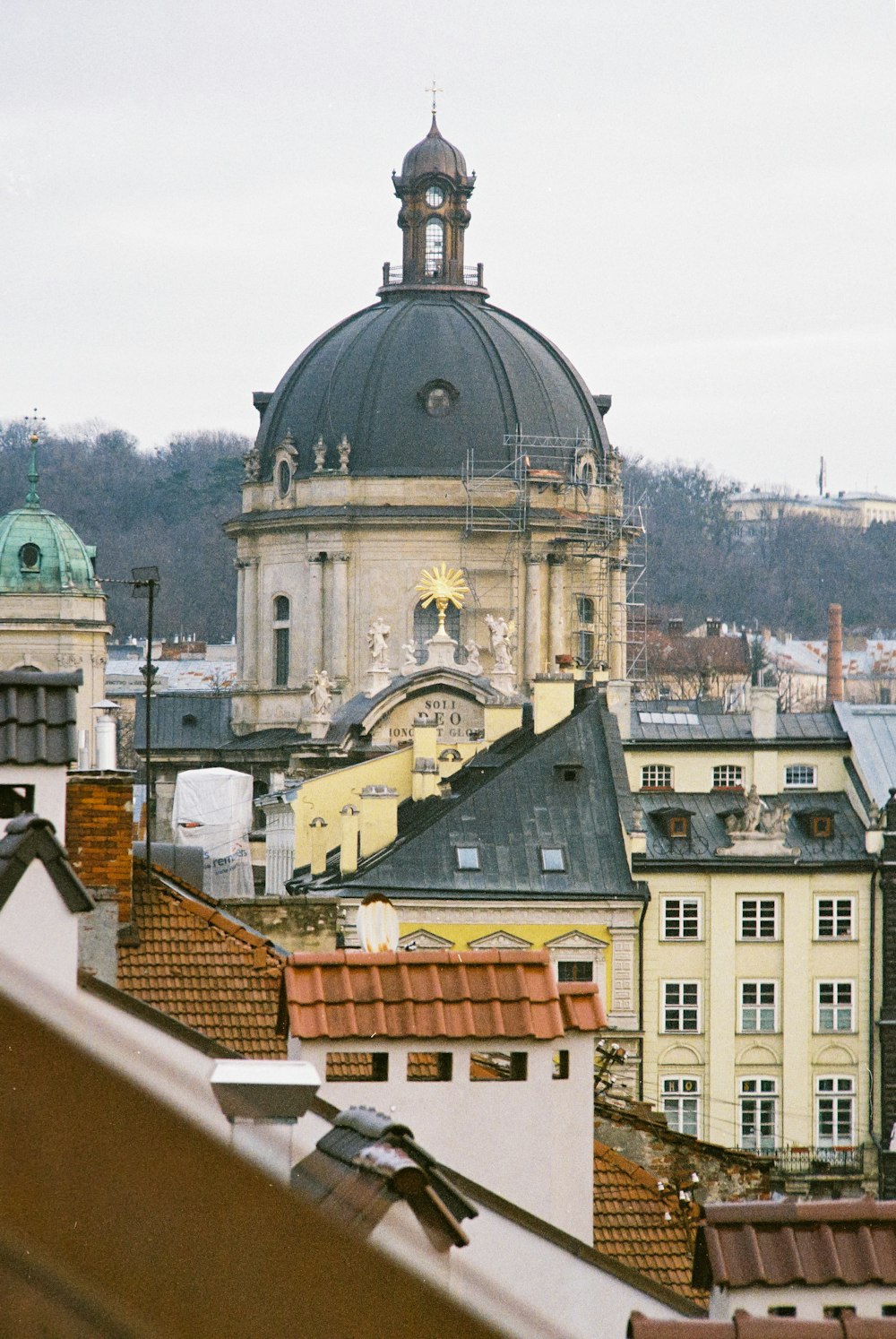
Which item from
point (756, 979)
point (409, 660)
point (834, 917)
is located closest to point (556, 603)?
point (409, 660)

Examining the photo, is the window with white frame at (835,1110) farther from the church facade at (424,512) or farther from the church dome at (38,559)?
the church dome at (38,559)

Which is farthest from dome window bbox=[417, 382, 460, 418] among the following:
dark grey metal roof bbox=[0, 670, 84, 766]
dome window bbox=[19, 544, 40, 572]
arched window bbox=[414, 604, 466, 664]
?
dark grey metal roof bbox=[0, 670, 84, 766]

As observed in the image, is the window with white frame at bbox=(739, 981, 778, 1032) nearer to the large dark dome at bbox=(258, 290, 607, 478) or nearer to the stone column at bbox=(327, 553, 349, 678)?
the stone column at bbox=(327, 553, 349, 678)

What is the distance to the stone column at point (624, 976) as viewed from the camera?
37.0 m

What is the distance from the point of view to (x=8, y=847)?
255 inches

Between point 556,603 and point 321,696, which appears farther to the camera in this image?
point 556,603

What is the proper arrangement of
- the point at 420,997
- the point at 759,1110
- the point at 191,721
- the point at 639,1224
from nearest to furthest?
the point at 420,997 → the point at 639,1224 → the point at 759,1110 → the point at 191,721

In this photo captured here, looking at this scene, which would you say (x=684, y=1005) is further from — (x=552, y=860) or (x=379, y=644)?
(x=379, y=644)

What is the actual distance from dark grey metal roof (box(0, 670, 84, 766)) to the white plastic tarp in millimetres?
27734

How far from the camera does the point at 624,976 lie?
3750cm

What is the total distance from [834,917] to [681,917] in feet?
9.76

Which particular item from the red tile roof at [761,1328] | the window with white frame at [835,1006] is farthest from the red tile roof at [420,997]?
the window with white frame at [835,1006]

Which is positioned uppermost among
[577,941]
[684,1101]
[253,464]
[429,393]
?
[429,393]

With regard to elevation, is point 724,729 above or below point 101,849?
below
